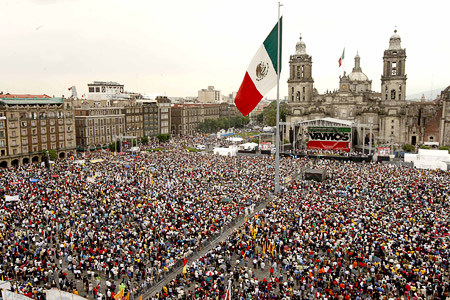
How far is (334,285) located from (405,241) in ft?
18.5

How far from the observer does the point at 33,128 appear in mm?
56500

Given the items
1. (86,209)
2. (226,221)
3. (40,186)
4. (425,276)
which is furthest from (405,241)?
(40,186)

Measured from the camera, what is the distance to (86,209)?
92.7 feet

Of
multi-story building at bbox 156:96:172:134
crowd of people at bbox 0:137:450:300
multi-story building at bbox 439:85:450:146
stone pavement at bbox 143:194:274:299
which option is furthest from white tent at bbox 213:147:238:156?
multi-story building at bbox 156:96:172:134

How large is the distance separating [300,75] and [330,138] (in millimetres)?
19538

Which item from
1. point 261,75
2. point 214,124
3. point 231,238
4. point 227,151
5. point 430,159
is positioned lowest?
point 231,238

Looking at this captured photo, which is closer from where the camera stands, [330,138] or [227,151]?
[227,151]

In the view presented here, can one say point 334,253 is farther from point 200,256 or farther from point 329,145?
point 329,145

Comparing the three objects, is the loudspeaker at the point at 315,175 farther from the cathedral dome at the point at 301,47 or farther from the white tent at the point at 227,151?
the cathedral dome at the point at 301,47

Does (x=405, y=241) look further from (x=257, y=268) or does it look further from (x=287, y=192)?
(x=287, y=192)

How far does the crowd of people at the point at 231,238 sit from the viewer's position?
17641 mm

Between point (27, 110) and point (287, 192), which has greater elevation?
point (27, 110)

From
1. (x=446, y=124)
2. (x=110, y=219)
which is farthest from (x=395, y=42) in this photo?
(x=110, y=219)

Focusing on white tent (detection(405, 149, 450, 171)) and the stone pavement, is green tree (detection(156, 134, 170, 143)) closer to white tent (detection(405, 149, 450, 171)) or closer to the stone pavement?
white tent (detection(405, 149, 450, 171))
